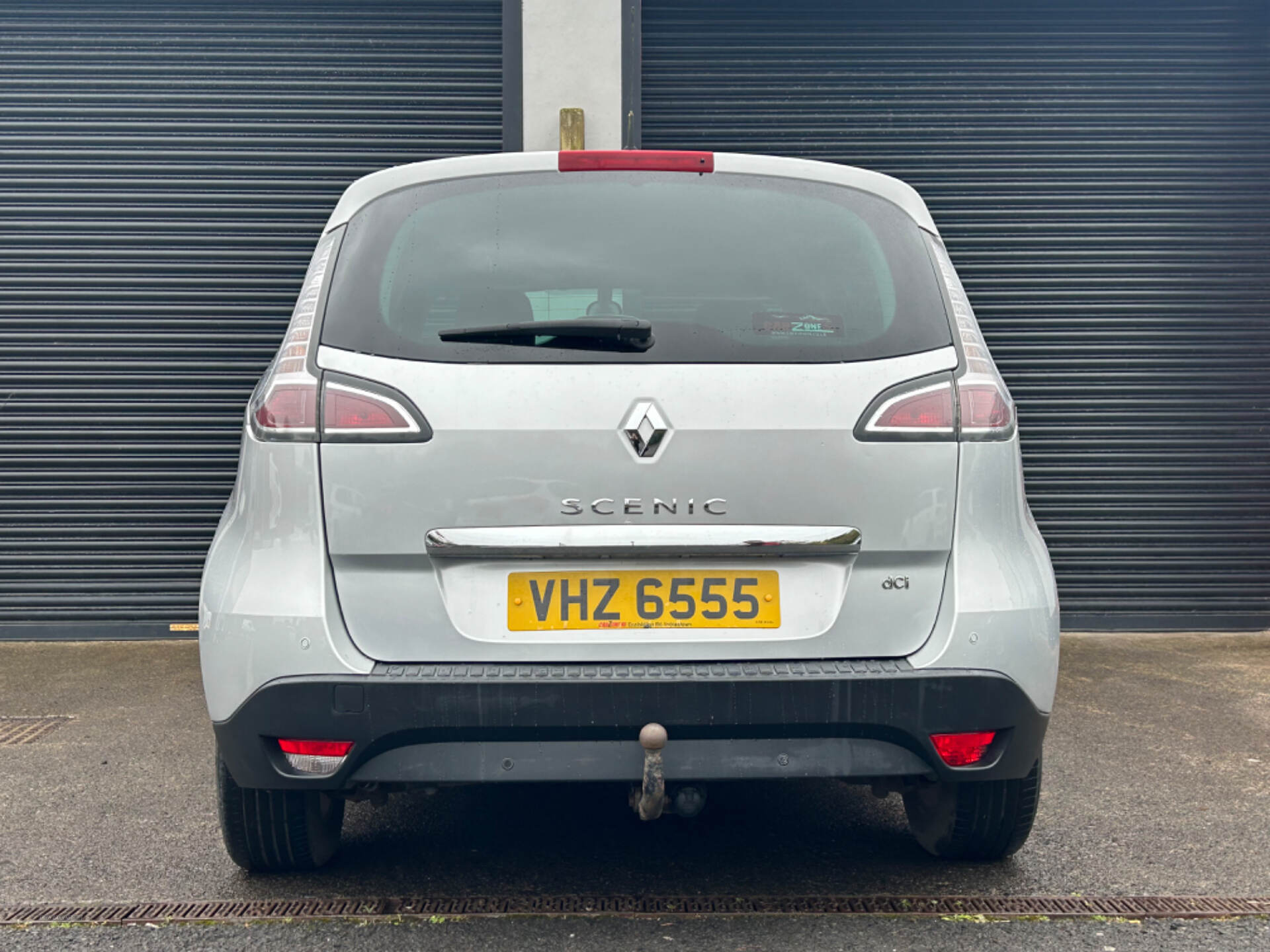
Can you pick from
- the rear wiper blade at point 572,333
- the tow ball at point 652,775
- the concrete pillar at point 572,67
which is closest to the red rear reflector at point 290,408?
the rear wiper blade at point 572,333

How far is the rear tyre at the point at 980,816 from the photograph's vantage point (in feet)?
8.82

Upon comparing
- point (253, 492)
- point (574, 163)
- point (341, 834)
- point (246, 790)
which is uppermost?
point (574, 163)

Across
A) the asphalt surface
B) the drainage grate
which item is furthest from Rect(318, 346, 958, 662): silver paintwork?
the drainage grate

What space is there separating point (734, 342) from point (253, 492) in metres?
0.99

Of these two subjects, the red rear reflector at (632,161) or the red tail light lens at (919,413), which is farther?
the red rear reflector at (632,161)

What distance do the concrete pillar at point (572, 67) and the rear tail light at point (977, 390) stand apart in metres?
4.37

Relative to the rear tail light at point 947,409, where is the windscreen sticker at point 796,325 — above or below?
above

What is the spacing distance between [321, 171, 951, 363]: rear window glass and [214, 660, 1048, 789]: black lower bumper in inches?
23.8

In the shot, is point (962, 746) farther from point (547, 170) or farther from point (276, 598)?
point (547, 170)

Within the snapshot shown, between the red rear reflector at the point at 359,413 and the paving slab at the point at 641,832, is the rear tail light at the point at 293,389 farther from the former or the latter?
the paving slab at the point at 641,832

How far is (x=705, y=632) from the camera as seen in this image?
2.24 metres

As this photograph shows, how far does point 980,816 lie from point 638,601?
1.07 meters

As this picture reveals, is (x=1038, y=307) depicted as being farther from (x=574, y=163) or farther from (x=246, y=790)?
(x=246, y=790)

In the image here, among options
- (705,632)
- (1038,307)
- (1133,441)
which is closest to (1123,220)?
(1038,307)
